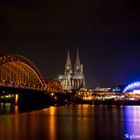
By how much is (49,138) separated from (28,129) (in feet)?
24.9

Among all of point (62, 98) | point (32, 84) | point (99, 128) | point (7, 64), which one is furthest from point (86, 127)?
point (62, 98)

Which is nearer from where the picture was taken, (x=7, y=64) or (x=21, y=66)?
(x=7, y=64)

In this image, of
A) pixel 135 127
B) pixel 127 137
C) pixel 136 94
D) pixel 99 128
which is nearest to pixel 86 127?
pixel 99 128

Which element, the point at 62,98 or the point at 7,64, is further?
the point at 62,98

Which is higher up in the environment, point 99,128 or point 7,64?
point 7,64

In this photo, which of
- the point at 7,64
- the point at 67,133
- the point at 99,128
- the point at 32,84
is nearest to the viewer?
the point at 67,133

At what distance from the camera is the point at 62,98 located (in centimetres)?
16038

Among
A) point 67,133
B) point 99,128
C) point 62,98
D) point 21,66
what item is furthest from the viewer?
point 62,98

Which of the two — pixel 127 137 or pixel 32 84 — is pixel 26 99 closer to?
pixel 32 84

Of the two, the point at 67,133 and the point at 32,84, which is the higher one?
the point at 32,84

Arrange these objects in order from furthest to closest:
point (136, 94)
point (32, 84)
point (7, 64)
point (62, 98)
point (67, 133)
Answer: point (136, 94), point (62, 98), point (32, 84), point (7, 64), point (67, 133)

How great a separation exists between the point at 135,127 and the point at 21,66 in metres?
63.4

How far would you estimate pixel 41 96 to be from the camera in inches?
4946

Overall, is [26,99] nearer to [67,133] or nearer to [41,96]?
[41,96]
